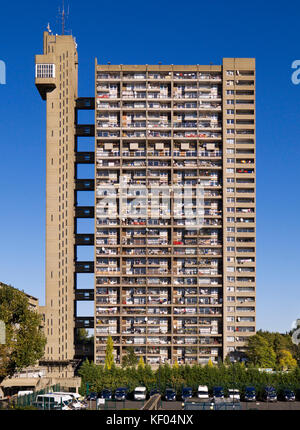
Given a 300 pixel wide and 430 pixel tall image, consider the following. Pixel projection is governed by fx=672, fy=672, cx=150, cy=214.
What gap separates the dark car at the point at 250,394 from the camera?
319 ft

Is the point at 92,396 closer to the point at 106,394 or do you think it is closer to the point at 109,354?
the point at 106,394

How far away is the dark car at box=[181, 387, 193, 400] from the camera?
326 feet

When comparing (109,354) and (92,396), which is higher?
(109,354)

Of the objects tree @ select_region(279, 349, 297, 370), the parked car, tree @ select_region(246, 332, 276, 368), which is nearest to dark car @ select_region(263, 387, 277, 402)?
the parked car

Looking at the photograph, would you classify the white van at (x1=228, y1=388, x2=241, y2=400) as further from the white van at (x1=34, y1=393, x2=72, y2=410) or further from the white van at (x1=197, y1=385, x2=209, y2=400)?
the white van at (x1=34, y1=393, x2=72, y2=410)

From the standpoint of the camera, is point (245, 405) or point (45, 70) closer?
point (245, 405)

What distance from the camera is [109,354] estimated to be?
415 ft

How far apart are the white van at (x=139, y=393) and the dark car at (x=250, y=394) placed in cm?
1498

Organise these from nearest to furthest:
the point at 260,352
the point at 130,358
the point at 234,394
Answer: the point at 234,394 < the point at 260,352 < the point at 130,358

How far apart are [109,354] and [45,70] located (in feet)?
201

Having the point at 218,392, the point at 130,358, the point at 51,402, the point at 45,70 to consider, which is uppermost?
the point at 45,70

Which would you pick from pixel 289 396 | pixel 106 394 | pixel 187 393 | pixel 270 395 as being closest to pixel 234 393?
pixel 270 395

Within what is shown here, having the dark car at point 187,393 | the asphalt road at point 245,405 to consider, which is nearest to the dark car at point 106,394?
the asphalt road at point 245,405

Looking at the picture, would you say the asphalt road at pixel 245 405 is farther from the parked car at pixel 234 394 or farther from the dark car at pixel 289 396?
the parked car at pixel 234 394
